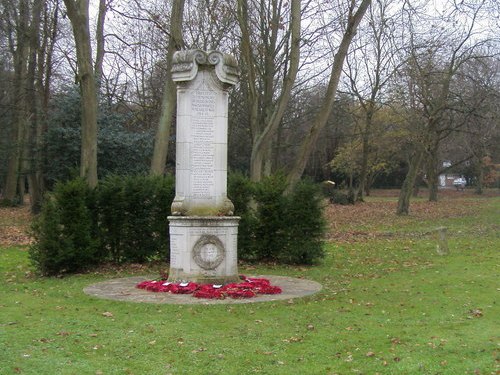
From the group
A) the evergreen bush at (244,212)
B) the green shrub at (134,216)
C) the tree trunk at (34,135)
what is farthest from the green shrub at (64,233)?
the tree trunk at (34,135)

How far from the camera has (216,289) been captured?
1094cm

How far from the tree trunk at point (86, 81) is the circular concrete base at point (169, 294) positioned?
5539 mm

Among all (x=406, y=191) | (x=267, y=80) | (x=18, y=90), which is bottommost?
(x=406, y=191)

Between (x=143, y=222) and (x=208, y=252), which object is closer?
(x=208, y=252)

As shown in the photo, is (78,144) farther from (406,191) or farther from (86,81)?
(406,191)

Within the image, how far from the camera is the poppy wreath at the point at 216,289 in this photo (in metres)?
10.6

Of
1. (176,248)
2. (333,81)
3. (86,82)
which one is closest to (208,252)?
(176,248)

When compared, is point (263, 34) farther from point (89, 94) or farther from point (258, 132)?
point (89, 94)

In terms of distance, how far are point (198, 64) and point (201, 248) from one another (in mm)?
3410

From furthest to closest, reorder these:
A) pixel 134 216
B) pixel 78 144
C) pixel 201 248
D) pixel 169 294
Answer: pixel 78 144, pixel 134 216, pixel 201 248, pixel 169 294

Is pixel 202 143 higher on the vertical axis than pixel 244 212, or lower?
higher

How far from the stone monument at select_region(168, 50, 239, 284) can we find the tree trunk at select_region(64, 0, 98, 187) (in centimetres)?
635

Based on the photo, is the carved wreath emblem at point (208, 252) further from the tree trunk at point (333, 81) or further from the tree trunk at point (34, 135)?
the tree trunk at point (34, 135)

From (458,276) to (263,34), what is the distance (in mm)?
15087
